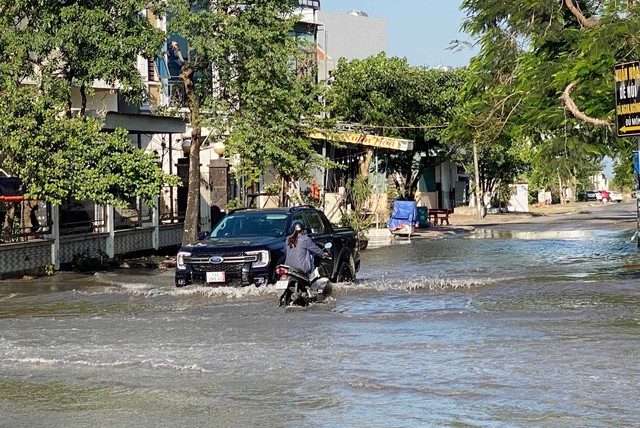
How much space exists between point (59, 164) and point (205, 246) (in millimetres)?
6138

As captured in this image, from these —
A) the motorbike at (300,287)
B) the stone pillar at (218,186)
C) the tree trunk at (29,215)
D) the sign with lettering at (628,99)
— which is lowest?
the motorbike at (300,287)

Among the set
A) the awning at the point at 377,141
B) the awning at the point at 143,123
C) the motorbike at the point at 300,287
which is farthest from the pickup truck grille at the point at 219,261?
the awning at the point at 377,141

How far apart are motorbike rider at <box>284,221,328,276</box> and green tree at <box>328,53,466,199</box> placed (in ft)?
120

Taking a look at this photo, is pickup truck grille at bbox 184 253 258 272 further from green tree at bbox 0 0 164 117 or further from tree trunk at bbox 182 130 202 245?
tree trunk at bbox 182 130 202 245

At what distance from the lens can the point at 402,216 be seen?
1793 inches

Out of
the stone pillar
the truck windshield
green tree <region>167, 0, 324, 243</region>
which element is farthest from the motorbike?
the stone pillar

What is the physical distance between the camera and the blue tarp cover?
4538 cm

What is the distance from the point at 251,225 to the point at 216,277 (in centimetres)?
178

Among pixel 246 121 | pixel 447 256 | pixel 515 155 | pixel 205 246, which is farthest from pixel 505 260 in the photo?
pixel 515 155

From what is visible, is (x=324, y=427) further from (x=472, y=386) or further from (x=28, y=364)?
(x=28, y=364)

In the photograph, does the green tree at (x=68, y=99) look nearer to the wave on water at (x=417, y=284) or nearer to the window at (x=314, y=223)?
the window at (x=314, y=223)

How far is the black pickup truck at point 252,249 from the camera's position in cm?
1903

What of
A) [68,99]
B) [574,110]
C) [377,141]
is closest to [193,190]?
[68,99]

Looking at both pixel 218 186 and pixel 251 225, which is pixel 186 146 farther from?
pixel 251 225
